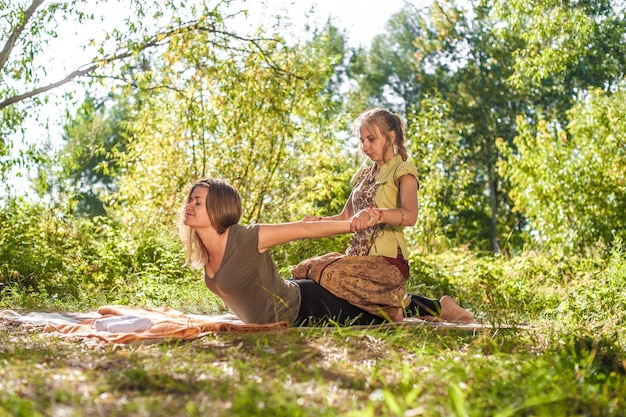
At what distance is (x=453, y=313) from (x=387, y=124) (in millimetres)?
1281

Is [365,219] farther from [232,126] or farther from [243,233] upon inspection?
[232,126]

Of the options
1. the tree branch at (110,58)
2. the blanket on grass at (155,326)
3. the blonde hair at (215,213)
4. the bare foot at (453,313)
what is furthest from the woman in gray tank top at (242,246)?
the tree branch at (110,58)

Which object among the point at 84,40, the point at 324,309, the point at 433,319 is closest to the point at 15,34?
the point at 84,40

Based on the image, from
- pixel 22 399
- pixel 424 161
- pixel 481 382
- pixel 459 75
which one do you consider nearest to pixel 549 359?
pixel 481 382

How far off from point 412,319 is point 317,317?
73 cm

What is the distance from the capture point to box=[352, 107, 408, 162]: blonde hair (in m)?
4.76

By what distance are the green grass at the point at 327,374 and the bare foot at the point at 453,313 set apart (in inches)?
15.8

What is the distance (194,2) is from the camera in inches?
334

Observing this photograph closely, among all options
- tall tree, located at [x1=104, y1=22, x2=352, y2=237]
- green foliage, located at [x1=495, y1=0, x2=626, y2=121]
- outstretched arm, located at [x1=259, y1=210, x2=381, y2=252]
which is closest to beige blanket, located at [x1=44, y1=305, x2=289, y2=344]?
outstretched arm, located at [x1=259, y1=210, x2=381, y2=252]

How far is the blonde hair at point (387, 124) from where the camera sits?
476 centimetres

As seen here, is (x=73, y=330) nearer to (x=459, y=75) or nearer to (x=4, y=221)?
(x=4, y=221)

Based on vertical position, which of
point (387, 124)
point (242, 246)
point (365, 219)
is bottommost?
point (242, 246)

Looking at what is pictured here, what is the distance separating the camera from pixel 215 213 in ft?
13.9

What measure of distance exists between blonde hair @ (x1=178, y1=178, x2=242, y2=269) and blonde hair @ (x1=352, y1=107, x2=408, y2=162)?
101 cm
